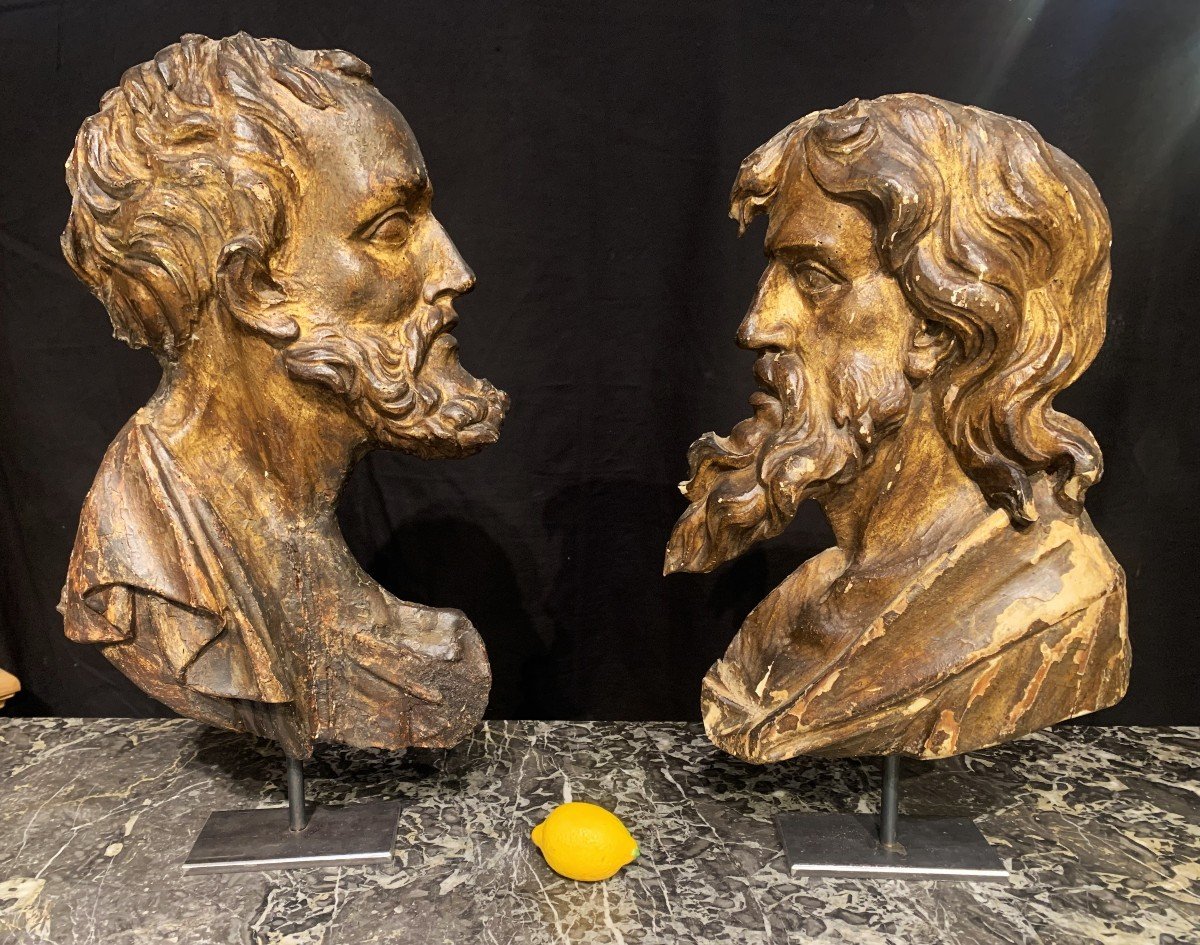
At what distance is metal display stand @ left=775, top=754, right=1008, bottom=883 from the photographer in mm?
1954

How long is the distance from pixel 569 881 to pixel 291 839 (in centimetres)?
54

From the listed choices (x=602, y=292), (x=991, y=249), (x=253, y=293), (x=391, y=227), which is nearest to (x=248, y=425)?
(x=253, y=293)

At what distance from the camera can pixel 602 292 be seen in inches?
107

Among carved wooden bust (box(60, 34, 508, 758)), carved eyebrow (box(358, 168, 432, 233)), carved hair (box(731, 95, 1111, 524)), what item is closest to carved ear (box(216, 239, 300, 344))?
carved wooden bust (box(60, 34, 508, 758))

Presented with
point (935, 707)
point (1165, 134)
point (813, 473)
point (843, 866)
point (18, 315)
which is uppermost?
point (1165, 134)

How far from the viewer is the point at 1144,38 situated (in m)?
2.52

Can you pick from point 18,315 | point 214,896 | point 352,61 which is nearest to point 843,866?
point 214,896

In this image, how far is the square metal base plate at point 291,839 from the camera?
1983 mm

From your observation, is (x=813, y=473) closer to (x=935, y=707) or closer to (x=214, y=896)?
(x=935, y=707)

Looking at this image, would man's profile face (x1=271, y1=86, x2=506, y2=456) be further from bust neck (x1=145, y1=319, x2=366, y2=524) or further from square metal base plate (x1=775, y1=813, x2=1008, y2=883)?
square metal base plate (x1=775, y1=813, x2=1008, y2=883)

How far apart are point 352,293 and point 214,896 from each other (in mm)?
1097


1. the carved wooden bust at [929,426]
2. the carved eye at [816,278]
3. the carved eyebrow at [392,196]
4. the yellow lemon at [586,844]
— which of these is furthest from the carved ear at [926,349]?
the yellow lemon at [586,844]

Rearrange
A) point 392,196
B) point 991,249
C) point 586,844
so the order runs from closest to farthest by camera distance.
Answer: point 991,249 → point 392,196 → point 586,844

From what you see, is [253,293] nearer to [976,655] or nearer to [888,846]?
[976,655]
